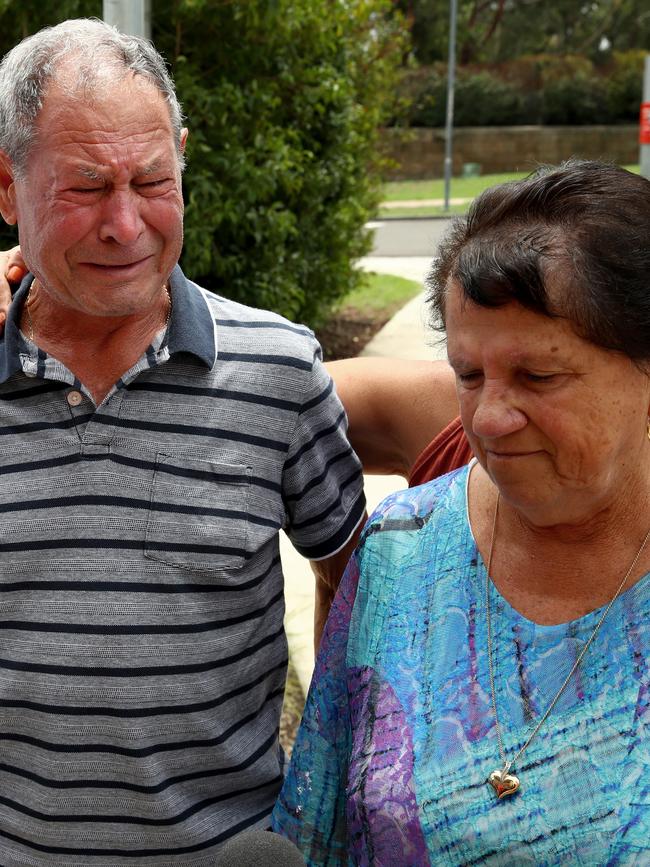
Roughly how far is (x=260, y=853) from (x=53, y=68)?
4.66 feet

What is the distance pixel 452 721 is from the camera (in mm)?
1734

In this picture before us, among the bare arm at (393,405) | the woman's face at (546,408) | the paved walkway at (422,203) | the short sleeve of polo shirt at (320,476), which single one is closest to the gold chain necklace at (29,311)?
the short sleeve of polo shirt at (320,476)

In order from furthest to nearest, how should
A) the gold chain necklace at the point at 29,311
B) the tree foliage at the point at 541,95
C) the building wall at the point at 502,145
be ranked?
the tree foliage at the point at 541,95, the building wall at the point at 502,145, the gold chain necklace at the point at 29,311

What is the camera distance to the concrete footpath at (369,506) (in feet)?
15.4

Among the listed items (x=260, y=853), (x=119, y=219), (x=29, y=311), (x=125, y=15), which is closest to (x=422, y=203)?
(x=125, y=15)

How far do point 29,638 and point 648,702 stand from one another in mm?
1128

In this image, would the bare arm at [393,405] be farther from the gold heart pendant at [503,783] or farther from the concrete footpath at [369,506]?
the gold heart pendant at [503,783]

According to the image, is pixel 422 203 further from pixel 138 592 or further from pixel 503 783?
pixel 503 783

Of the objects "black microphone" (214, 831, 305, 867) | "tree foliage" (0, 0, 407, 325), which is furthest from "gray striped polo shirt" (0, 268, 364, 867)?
"tree foliage" (0, 0, 407, 325)

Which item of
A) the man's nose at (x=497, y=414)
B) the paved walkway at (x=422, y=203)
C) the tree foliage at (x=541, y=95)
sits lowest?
the paved walkway at (x=422, y=203)

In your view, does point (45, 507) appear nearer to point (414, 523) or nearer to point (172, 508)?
point (172, 508)

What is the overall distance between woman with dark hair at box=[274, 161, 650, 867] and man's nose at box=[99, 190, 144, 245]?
59cm

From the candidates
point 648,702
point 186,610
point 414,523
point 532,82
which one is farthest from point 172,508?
point 532,82

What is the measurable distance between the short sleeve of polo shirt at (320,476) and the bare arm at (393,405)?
4.9 inches
